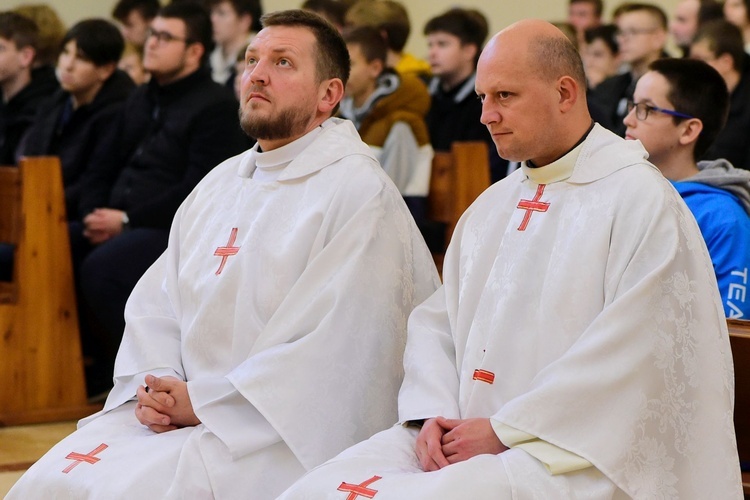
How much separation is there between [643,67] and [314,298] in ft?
14.7

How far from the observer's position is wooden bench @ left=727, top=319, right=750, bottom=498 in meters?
3.39

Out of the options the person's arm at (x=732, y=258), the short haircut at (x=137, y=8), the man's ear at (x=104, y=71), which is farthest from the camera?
the short haircut at (x=137, y=8)

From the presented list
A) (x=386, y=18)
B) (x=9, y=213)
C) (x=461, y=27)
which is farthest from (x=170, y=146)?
(x=461, y=27)

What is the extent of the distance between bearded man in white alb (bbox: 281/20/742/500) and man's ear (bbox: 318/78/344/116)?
798 mm

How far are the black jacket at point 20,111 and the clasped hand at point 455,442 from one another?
4.67m

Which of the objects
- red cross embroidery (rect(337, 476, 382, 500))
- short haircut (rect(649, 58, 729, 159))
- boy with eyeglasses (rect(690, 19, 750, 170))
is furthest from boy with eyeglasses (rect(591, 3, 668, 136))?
red cross embroidery (rect(337, 476, 382, 500))

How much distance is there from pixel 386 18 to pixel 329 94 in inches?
138

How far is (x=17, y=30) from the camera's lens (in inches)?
292

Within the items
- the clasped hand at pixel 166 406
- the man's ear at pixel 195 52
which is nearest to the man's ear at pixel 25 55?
the man's ear at pixel 195 52

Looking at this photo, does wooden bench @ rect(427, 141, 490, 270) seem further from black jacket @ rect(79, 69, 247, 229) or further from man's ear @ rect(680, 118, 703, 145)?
man's ear @ rect(680, 118, 703, 145)

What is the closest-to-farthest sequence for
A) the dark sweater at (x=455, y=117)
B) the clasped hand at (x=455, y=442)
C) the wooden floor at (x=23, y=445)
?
the clasped hand at (x=455, y=442), the wooden floor at (x=23, y=445), the dark sweater at (x=455, y=117)

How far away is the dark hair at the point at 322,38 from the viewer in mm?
3859

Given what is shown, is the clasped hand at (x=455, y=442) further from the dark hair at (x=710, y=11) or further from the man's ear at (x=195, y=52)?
the dark hair at (x=710, y=11)

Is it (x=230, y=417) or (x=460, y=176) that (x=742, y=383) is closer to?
(x=230, y=417)
